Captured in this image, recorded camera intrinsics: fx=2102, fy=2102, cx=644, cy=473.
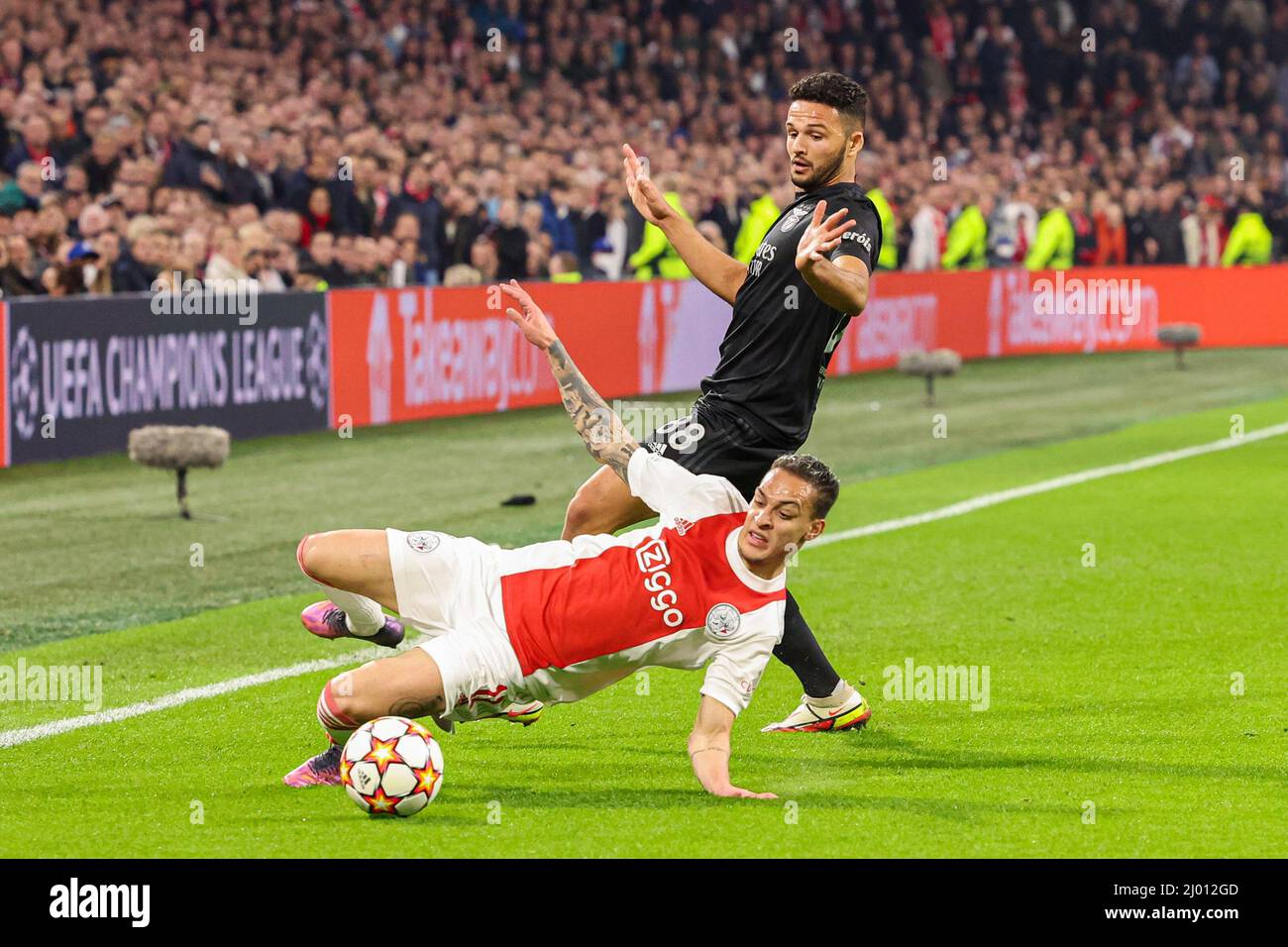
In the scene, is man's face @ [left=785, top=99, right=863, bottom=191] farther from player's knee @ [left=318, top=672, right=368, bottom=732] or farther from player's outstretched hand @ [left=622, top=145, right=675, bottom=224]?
player's knee @ [left=318, top=672, right=368, bottom=732]

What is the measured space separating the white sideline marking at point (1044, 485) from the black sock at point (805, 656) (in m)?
5.05

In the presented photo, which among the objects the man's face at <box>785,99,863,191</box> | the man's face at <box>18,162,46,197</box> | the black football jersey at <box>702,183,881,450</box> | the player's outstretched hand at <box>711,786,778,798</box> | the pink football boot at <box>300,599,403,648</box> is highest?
the man's face at <box>18,162,46,197</box>

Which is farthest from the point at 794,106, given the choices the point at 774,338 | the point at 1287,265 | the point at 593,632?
the point at 1287,265

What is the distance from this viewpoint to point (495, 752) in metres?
7.20

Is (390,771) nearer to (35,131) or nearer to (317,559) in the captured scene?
(317,559)

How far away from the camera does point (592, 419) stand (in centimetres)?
673

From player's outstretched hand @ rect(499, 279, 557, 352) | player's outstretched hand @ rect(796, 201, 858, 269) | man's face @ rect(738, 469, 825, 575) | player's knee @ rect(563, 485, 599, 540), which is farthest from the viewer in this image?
player's knee @ rect(563, 485, 599, 540)

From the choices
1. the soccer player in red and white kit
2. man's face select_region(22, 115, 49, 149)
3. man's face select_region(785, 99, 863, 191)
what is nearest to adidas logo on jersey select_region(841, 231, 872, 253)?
man's face select_region(785, 99, 863, 191)

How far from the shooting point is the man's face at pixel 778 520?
20.8 feet

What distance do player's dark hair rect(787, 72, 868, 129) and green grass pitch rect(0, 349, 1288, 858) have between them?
2.17 metres

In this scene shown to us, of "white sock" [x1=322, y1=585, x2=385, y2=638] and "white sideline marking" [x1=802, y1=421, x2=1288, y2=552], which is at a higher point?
"white sock" [x1=322, y1=585, x2=385, y2=638]

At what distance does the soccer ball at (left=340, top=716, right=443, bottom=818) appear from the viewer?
20.0 ft

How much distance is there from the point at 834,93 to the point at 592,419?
1326mm

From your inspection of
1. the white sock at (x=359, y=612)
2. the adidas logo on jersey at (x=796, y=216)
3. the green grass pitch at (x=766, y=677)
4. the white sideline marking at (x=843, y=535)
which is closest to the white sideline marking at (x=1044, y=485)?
the white sideline marking at (x=843, y=535)
